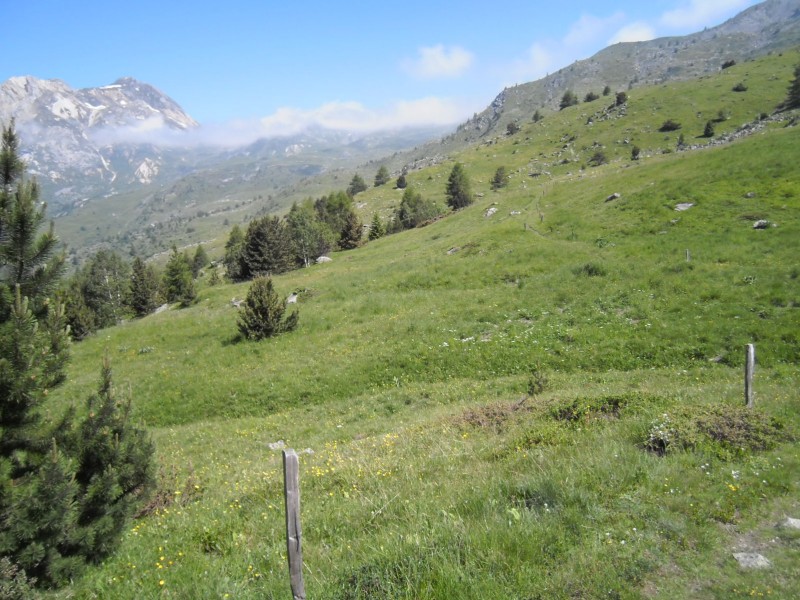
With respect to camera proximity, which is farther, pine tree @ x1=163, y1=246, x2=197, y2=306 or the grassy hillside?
pine tree @ x1=163, y1=246, x2=197, y2=306

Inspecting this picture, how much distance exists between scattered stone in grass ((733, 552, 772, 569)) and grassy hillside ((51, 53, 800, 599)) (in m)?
0.22

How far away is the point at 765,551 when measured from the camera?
669cm

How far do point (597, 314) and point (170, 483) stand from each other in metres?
21.5

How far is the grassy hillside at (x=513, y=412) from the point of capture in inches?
265

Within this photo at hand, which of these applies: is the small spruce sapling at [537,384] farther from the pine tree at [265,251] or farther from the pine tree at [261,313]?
the pine tree at [265,251]

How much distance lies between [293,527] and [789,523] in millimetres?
7856

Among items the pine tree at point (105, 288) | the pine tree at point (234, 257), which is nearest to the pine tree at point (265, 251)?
the pine tree at point (234, 257)

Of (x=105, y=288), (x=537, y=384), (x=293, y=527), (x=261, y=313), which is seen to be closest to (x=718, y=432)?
(x=537, y=384)

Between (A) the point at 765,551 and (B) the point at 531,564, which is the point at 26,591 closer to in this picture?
(B) the point at 531,564

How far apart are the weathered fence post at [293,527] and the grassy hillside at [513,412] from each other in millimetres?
609

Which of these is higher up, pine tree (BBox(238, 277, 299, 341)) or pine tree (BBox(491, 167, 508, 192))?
pine tree (BBox(491, 167, 508, 192))

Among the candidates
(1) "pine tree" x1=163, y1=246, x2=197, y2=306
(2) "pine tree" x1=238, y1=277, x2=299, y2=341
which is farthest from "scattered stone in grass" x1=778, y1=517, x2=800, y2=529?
(1) "pine tree" x1=163, y1=246, x2=197, y2=306

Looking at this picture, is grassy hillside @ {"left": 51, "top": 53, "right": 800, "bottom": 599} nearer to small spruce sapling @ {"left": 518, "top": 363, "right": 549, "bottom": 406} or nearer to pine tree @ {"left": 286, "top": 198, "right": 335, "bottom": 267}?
small spruce sapling @ {"left": 518, "top": 363, "right": 549, "bottom": 406}

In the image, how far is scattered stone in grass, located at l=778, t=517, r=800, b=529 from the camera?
7141 mm
